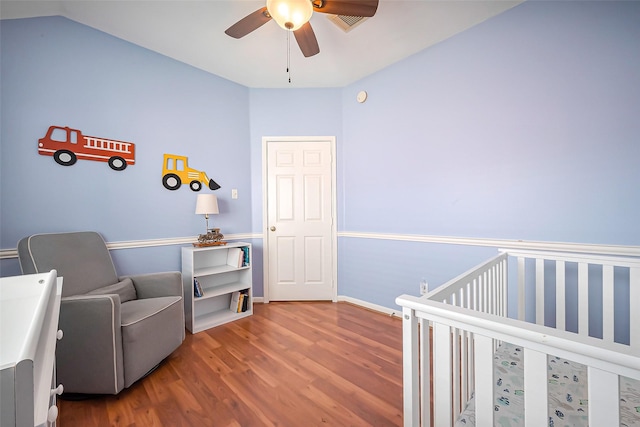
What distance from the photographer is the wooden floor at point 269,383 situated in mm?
1353

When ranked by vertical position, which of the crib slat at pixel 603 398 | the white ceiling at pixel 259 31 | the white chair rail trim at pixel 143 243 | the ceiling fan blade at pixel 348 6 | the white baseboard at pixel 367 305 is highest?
the white ceiling at pixel 259 31

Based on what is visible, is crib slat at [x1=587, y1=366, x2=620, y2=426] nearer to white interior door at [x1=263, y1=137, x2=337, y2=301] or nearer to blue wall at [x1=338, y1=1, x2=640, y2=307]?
blue wall at [x1=338, y1=1, x2=640, y2=307]

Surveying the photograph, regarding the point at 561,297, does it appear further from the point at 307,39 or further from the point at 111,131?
the point at 111,131

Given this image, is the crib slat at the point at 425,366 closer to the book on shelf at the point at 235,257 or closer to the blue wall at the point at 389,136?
the blue wall at the point at 389,136

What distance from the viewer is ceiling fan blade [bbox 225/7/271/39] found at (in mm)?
1576

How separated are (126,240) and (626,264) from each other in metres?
3.41

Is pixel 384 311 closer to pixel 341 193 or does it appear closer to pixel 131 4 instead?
pixel 341 193

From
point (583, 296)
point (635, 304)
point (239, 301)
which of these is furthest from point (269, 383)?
Result: point (635, 304)

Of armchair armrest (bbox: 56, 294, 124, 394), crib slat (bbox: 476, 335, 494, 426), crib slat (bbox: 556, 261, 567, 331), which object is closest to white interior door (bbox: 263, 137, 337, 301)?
armchair armrest (bbox: 56, 294, 124, 394)

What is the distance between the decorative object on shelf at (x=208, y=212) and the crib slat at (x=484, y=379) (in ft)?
7.73

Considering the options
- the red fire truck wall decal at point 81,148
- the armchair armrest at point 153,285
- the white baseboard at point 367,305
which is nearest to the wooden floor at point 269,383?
the white baseboard at point 367,305

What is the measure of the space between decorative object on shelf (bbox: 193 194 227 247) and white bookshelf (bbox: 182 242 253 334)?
76 millimetres

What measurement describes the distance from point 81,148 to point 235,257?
1579 mm

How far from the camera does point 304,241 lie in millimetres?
3094
